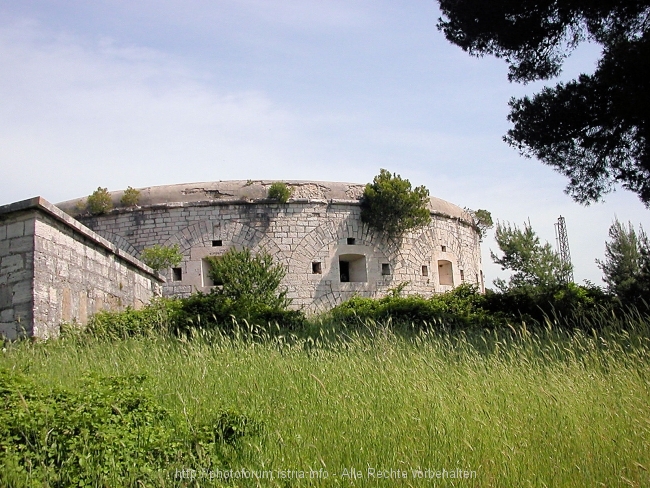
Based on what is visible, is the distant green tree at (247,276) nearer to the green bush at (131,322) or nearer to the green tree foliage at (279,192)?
the green tree foliage at (279,192)

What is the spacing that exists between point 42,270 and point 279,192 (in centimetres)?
970

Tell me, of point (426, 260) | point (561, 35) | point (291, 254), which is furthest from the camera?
point (426, 260)

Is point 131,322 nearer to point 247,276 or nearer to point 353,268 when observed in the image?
point 247,276

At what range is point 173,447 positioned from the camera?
4.03 metres

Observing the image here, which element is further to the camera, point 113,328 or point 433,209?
point 433,209

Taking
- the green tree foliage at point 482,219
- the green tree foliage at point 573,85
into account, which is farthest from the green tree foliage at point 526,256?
the green tree foliage at point 573,85

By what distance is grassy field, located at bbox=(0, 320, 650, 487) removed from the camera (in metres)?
3.86

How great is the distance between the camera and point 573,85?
10055 millimetres

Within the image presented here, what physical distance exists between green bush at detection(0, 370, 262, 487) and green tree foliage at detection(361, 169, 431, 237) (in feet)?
44.3

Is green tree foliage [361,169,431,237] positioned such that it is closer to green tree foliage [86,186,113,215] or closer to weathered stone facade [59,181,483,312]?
weathered stone facade [59,181,483,312]

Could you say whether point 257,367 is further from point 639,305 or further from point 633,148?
point 633,148

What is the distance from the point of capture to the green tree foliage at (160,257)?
1638 cm

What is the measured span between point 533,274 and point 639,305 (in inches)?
748

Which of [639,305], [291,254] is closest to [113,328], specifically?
[639,305]
